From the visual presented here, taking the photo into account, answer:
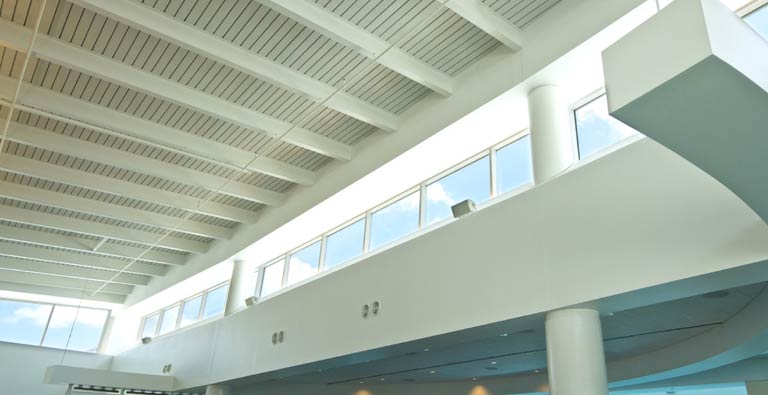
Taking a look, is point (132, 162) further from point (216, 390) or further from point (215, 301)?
point (215, 301)

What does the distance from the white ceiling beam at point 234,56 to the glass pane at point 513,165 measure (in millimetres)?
2115

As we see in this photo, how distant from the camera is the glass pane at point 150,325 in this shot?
69.6ft

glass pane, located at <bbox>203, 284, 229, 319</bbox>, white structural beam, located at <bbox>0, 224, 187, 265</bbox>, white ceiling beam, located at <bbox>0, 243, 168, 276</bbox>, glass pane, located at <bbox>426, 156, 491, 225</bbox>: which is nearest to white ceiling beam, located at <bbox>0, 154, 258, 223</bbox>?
Result: white structural beam, located at <bbox>0, 224, 187, 265</bbox>

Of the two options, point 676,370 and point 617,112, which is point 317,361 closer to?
point 676,370

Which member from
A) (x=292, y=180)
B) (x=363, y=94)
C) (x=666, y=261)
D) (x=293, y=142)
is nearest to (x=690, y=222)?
(x=666, y=261)

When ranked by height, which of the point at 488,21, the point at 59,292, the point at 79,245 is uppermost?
the point at 488,21

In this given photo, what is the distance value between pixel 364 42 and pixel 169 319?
15767mm

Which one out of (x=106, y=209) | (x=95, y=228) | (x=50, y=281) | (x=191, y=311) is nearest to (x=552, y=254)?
(x=106, y=209)

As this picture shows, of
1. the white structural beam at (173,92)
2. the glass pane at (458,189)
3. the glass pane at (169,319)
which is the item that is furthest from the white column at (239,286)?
the glass pane at (458,189)

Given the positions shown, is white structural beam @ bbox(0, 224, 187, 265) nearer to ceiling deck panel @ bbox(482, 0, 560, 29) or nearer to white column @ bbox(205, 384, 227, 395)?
white column @ bbox(205, 384, 227, 395)

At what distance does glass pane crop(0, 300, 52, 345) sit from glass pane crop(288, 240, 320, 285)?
11.5 meters

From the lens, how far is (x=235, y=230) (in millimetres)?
15414

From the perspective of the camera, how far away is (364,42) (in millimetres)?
8180

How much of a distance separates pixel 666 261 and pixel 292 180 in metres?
8.32
